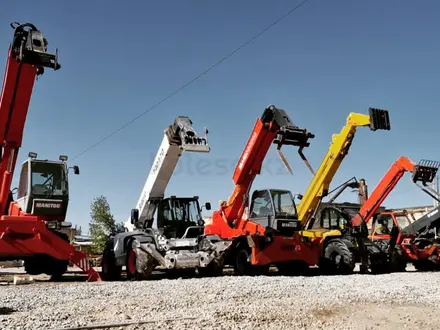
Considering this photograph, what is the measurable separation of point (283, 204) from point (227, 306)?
7192 millimetres

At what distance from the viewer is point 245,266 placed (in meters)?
14.0

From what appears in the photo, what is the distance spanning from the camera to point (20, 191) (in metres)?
13.6

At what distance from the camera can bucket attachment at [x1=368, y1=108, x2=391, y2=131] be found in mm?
16078

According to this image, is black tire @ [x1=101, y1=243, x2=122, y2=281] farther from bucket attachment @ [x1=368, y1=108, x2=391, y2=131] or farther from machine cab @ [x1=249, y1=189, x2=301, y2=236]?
bucket attachment @ [x1=368, y1=108, x2=391, y2=131]

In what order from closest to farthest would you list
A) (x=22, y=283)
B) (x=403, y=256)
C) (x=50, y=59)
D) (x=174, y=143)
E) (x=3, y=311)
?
(x=3, y=311) → (x=50, y=59) → (x=22, y=283) → (x=174, y=143) → (x=403, y=256)

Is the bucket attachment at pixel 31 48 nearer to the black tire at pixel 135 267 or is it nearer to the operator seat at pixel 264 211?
the black tire at pixel 135 267

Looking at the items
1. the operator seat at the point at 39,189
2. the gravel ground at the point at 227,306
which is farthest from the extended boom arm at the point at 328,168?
the operator seat at the point at 39,189

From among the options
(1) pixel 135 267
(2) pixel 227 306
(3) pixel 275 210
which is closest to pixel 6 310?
(2) pixel 227 306

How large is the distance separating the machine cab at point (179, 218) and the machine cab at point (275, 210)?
143 cm

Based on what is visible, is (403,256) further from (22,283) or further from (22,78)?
(22,78)

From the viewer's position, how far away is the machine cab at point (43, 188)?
12992 millimetres

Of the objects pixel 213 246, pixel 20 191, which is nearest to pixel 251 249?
pixel 213 246

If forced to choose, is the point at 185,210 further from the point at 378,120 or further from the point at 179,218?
the point at 378,120

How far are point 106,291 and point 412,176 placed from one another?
1231cm
